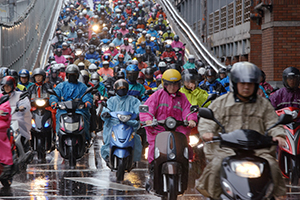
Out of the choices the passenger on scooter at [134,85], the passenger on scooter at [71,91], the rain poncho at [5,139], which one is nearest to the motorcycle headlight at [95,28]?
the passenger on scooter at [134,85]

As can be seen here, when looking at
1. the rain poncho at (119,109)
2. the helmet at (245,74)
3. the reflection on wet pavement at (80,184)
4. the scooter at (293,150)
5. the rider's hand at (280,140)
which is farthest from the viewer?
the rain poncho at (119,109)

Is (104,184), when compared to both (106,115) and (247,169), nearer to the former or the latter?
(106,115)

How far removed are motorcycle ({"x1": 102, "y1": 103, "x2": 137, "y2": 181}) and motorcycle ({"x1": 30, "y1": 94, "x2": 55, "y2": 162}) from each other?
2973 millimetres

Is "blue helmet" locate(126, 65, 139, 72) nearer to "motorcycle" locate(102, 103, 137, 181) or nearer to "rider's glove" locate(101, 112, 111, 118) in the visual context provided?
"rider's glove" locate(101, 112, 111, 118)

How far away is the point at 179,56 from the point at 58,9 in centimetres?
1932

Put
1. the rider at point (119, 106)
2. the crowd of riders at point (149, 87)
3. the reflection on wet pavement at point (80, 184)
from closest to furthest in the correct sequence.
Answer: the crowd of riders at point (149, 87) → the reflection on wet pavement at point (80, 184) → the rider at point (119, 106)

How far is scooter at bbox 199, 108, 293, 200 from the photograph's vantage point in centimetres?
496

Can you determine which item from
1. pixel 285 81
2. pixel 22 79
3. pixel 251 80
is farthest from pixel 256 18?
pixel 251 80

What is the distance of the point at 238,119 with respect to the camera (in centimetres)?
574

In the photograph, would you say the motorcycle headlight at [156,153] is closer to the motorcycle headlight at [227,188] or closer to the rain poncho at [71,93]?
the motorcycle headlight at [227,188]

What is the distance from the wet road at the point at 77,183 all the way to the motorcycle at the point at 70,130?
29 cm

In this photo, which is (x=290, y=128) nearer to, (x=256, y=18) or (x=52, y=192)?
(x=52, y=192)

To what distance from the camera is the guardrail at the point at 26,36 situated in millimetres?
20188

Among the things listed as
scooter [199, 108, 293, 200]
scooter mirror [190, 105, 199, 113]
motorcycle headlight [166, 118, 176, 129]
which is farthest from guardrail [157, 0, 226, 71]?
scooter [199, 108, 293, 200]
